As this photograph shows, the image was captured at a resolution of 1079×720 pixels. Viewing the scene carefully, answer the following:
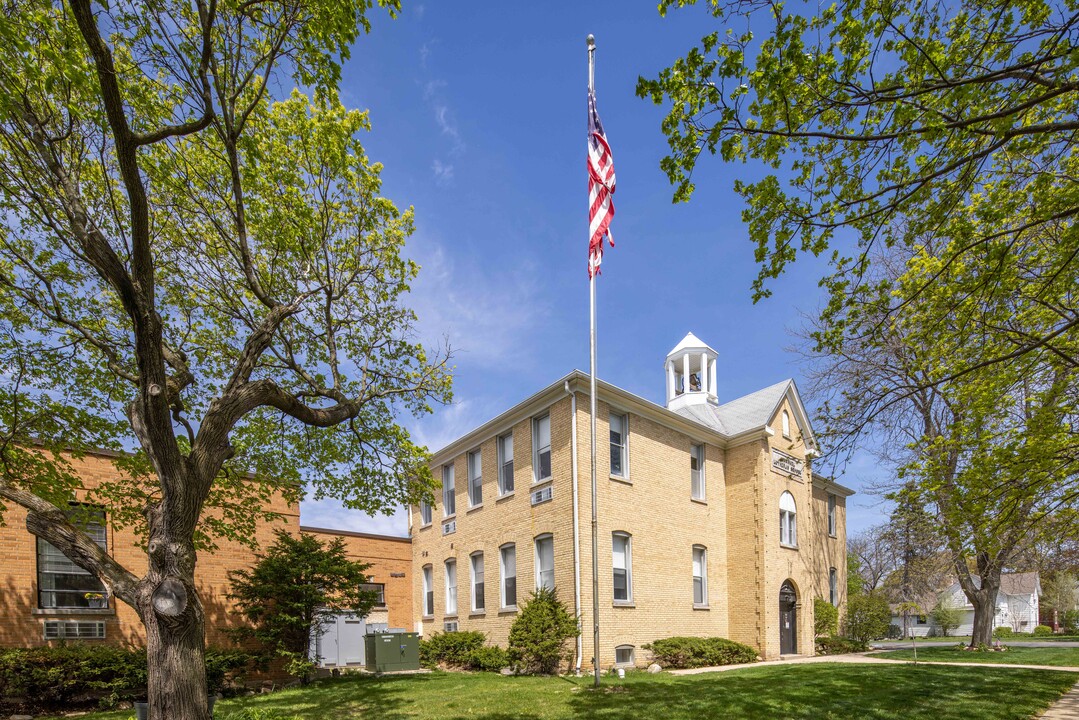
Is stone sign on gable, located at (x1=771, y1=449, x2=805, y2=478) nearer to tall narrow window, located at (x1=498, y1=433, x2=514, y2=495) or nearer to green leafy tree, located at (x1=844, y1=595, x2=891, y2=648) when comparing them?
green leafy tree, located at (x1=844, y1=595, x2=891, y2=648)

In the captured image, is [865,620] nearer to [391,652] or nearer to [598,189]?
[391,652]

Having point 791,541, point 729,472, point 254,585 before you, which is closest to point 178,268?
point 254,585

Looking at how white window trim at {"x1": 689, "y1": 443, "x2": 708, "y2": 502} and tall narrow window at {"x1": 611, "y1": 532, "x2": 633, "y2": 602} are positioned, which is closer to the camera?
tall narrow window at {"x1": 611, "y1": 532, "x2": 633, "y2": 602}

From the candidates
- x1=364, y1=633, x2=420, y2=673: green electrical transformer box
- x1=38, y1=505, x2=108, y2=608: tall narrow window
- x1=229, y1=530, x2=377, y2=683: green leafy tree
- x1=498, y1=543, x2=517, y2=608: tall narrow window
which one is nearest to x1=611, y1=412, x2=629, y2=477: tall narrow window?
x1=498, y1=543, x2=517, y2=608: tall narrow window

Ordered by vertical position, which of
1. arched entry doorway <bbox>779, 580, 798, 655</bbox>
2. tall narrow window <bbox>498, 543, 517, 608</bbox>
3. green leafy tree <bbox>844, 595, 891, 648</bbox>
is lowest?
green leafy tree <bbox>844, 595, 891, 648</bbox>

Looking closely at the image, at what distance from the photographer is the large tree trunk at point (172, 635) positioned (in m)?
6.36

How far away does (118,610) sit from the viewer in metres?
15.2

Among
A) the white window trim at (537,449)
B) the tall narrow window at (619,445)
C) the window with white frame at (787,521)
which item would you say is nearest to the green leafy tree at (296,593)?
the white window trim at (537,449)

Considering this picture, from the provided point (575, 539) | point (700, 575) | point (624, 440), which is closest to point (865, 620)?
point (700, 575)

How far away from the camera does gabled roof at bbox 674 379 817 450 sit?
21531 millimetres

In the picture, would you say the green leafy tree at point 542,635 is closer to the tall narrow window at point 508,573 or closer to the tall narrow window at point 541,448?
the tall narrow window at point 508,573

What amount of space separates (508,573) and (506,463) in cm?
342

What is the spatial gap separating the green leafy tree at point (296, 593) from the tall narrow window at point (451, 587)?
18.4 ft

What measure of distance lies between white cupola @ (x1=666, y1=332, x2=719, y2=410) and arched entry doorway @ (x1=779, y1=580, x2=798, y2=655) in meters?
7.49
